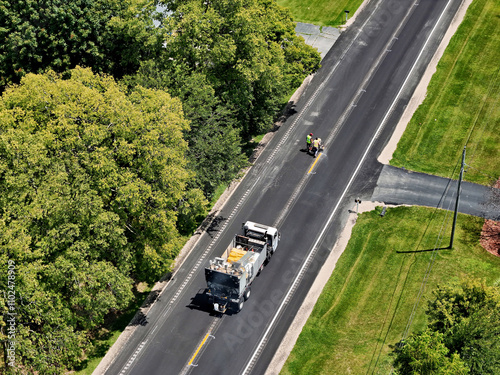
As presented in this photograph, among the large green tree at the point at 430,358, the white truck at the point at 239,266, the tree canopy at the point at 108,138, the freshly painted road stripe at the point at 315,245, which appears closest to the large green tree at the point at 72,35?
the tree canopy at the point at 108,138

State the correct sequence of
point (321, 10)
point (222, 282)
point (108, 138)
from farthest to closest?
1. point (321, 10)
2. point (222, 282)
3. point (108, 138)

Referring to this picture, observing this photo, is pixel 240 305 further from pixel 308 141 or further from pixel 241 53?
pixel 241 53

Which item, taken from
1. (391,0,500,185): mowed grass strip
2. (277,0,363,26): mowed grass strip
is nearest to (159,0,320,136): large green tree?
(391,0,500,185): mowed grass strip

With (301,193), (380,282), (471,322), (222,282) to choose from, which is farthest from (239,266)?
(471,322)

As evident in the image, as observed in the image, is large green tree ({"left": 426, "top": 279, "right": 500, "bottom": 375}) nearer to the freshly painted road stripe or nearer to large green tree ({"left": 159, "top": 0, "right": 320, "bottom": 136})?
the freshly painted road stripe

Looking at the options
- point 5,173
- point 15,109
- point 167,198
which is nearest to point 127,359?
point 167,198

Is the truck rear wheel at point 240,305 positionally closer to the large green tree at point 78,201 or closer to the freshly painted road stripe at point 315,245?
the freshly painted road stripe at point 315,245
